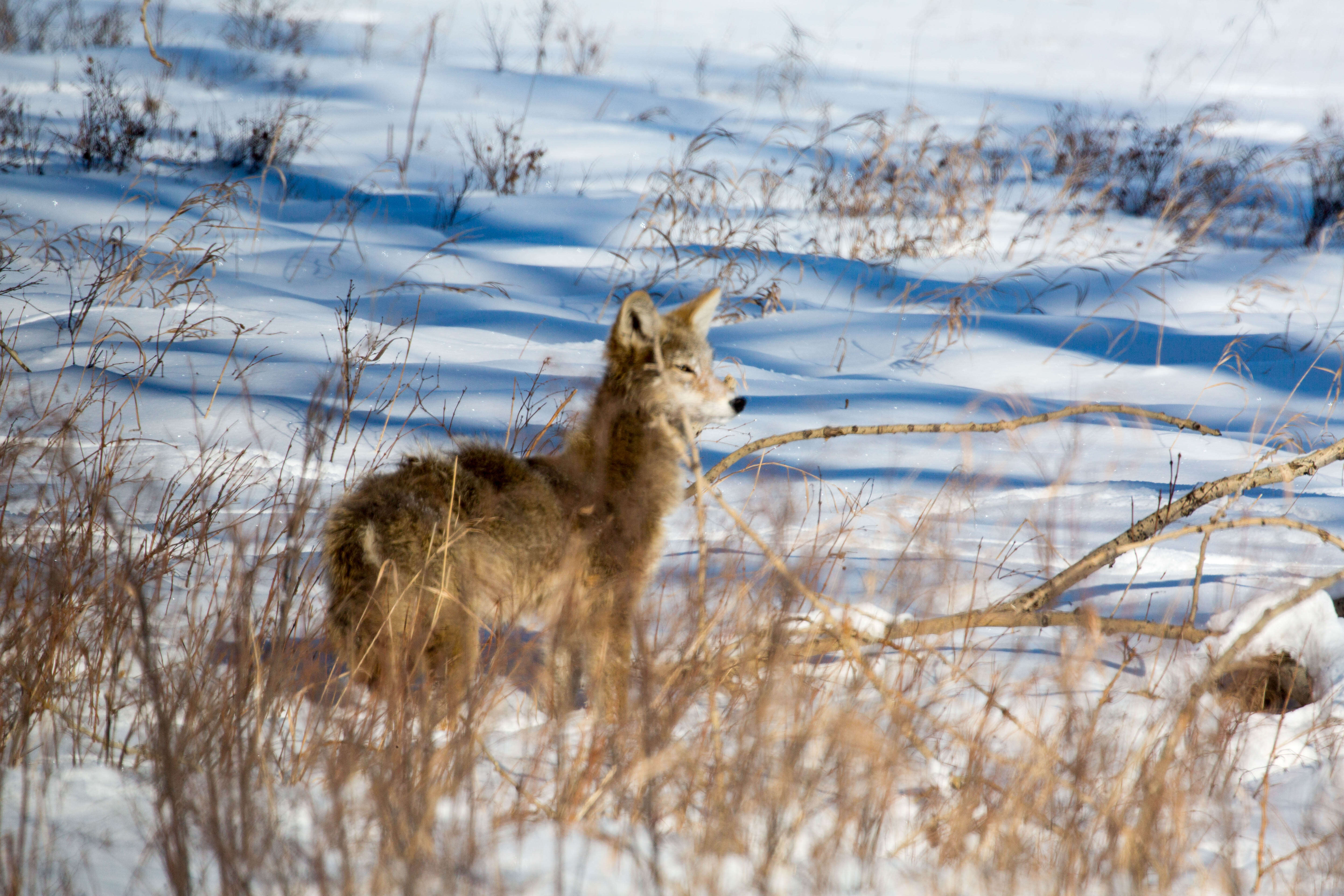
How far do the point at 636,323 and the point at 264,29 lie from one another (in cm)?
1744

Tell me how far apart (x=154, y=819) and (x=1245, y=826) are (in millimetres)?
2425

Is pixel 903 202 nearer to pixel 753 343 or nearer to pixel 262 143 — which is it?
pixel 753 343

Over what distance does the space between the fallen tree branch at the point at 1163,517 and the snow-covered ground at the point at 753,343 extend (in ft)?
0.57

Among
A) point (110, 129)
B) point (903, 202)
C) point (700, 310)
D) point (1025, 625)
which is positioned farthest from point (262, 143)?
point (1025, 625)

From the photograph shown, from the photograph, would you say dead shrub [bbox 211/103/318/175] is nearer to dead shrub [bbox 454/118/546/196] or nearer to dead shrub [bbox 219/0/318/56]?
dead shrub [bbox 454/118/546/196]

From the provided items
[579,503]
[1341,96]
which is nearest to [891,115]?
[1341,96]

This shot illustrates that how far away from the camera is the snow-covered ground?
7.08 ft

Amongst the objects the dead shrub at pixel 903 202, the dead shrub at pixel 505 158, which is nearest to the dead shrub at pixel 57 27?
the dead shrub at pixel 505 158

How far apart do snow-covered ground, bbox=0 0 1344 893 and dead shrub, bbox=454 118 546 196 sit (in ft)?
0.37

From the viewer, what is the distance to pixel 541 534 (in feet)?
9.37

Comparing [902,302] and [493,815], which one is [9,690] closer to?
[493,815]

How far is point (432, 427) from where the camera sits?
14.9 feet

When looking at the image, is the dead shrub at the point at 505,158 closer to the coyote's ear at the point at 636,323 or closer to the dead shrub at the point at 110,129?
the dead shrub at the point at 110,129

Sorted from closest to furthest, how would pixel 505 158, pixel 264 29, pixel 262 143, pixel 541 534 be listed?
pixel 541 534 → pixel 262 143 → pixel 505 158 → pixel 264 29
